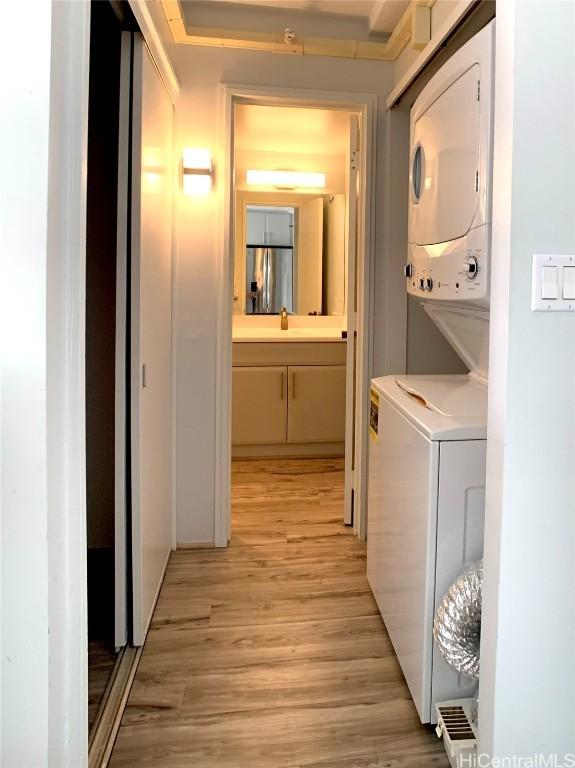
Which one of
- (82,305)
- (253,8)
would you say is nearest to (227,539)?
(82,305)

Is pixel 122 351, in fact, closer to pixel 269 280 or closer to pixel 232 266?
pixel 232 266

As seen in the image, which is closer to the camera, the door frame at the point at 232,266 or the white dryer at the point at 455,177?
the white dryer at the point at 455,177

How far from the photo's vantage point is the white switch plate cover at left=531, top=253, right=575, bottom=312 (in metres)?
1.10

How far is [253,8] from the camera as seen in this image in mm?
2518

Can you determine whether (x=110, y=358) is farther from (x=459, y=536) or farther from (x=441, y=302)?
(x=459, y=536)

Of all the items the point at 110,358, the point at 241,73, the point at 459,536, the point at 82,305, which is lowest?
the point at 459,536

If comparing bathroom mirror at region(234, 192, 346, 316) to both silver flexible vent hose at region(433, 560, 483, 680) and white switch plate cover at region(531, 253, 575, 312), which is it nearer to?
silver flexible vent hose at region(433, 560, 483, 680)

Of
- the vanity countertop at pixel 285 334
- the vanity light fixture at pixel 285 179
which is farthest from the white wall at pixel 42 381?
the vanity light fixture at pixel 285 179

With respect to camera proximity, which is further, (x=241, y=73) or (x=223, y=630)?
(x=241, y=73)

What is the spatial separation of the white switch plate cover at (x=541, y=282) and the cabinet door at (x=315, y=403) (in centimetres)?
291

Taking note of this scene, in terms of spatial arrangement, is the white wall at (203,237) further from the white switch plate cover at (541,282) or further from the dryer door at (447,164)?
the white switch plate cover at (541,282)

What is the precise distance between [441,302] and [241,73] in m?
1.43

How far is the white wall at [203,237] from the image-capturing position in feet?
8.15

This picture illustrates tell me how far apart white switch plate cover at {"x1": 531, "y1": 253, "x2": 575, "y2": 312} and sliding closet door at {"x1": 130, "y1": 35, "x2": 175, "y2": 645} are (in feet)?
3.96
